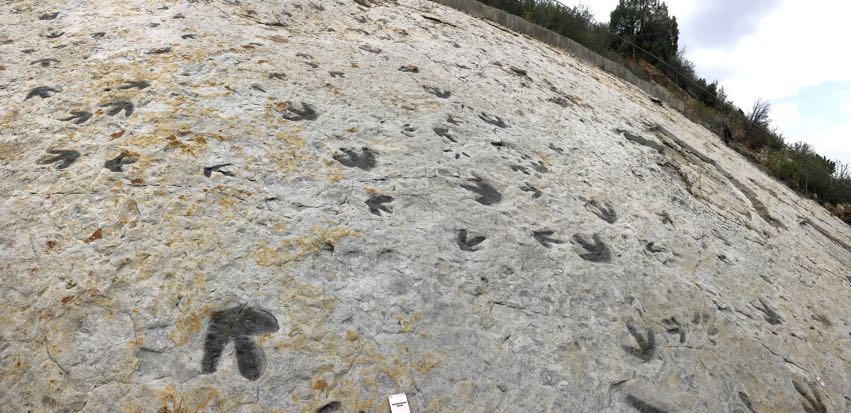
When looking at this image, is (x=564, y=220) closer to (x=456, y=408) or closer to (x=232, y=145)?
(x=456, y=408)

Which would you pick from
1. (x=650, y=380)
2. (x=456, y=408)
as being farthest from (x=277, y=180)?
(x=650, y=380)

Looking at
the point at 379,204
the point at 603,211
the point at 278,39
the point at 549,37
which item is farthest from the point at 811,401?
the point at 549,37

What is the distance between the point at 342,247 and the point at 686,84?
1286cm

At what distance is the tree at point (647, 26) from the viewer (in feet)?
48.5

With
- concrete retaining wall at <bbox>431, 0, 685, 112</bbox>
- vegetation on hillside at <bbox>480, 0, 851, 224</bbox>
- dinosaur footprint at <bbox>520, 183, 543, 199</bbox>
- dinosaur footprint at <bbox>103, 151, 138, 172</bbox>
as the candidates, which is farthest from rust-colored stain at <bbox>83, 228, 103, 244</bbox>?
vegetation on hillside at <bbox>480, 0, 851, 224</bbox>

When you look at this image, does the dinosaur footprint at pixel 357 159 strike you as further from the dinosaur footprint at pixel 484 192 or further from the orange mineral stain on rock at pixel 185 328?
the orange mineral stain on rock at pixel 185 328

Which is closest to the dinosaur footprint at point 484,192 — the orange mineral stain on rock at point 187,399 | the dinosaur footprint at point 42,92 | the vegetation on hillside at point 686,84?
the orange mineral stain on rock at point 187,399

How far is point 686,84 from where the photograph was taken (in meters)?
13.1

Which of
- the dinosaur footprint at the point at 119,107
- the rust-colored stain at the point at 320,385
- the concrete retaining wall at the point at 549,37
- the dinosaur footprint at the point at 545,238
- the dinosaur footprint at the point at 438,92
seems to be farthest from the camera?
the concrete retaining wall at the point at 549,37

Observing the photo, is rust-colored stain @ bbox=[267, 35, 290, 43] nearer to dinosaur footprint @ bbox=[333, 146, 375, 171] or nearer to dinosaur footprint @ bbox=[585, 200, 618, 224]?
dinosaur footprint @ bbox=[333, 146, 375, 171]

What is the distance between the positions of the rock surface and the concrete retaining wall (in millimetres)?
3523

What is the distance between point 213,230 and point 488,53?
13.4 ft

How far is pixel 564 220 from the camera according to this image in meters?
3.35

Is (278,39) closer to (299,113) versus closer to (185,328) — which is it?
(299,113)
